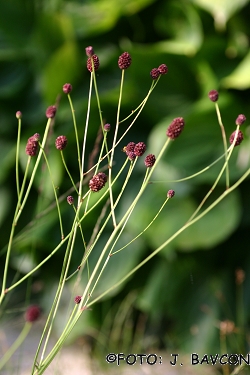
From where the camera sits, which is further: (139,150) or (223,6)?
(223,6)

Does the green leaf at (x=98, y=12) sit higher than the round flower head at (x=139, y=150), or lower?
higher

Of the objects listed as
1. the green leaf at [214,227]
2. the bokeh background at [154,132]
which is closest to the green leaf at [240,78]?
the bokeh background at [154,132]

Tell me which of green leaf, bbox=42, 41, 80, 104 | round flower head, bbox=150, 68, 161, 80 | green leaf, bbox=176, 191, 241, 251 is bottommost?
green leaf, bbox=176, 191, 241, 251

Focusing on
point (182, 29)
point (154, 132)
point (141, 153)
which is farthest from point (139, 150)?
point (182, 29)

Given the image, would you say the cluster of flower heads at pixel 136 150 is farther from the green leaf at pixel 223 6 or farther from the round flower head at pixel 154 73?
the green leaf at pixel 223 6

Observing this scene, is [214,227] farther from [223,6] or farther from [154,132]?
[223,6]

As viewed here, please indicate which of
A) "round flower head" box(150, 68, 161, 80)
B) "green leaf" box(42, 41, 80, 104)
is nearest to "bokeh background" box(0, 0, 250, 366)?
"green leaf" box(42, 41, 80, 104)

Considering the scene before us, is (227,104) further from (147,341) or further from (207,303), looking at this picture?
(147,341)

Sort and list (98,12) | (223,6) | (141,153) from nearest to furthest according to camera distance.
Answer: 1. (141,153)
2. (223,6)
3. (98,12)

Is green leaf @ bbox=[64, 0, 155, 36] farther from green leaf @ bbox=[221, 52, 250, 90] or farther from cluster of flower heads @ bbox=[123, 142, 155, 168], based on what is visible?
cluster of flower heads @ bbox=[123, 142, 155, 168]

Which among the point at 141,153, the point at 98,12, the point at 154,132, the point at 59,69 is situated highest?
the point at 98,12
